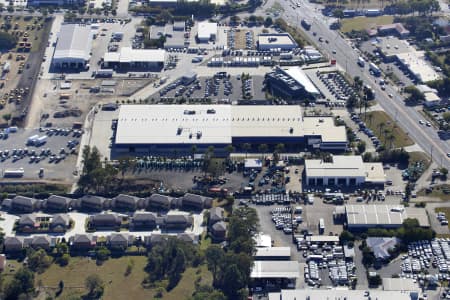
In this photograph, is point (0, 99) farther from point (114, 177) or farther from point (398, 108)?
point (398, 108)

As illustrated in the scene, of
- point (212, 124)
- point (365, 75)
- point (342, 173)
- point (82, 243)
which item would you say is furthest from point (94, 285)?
point (365, 75)

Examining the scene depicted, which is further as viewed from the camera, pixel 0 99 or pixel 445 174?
pixel 0 99

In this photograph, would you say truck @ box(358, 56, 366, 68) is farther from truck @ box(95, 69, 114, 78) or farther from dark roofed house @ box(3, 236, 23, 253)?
dark roofed house @ box(3, 236, 23, 253)

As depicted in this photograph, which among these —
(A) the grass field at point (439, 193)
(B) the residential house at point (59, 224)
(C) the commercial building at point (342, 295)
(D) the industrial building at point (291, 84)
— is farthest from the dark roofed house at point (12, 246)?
(D) the industrial building at point (291, 84)

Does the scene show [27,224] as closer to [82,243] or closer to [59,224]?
[59,224]

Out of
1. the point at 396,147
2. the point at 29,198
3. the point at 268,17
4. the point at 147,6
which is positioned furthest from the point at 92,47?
the point at 396,147

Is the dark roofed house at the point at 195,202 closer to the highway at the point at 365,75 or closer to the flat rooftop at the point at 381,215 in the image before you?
the flat rooftop at the point at 381,215

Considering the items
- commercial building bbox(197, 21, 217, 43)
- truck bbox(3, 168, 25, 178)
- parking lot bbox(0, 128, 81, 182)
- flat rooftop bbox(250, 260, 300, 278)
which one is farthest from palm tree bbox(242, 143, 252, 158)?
commercial building bbox(197, 21, 217, 43)
